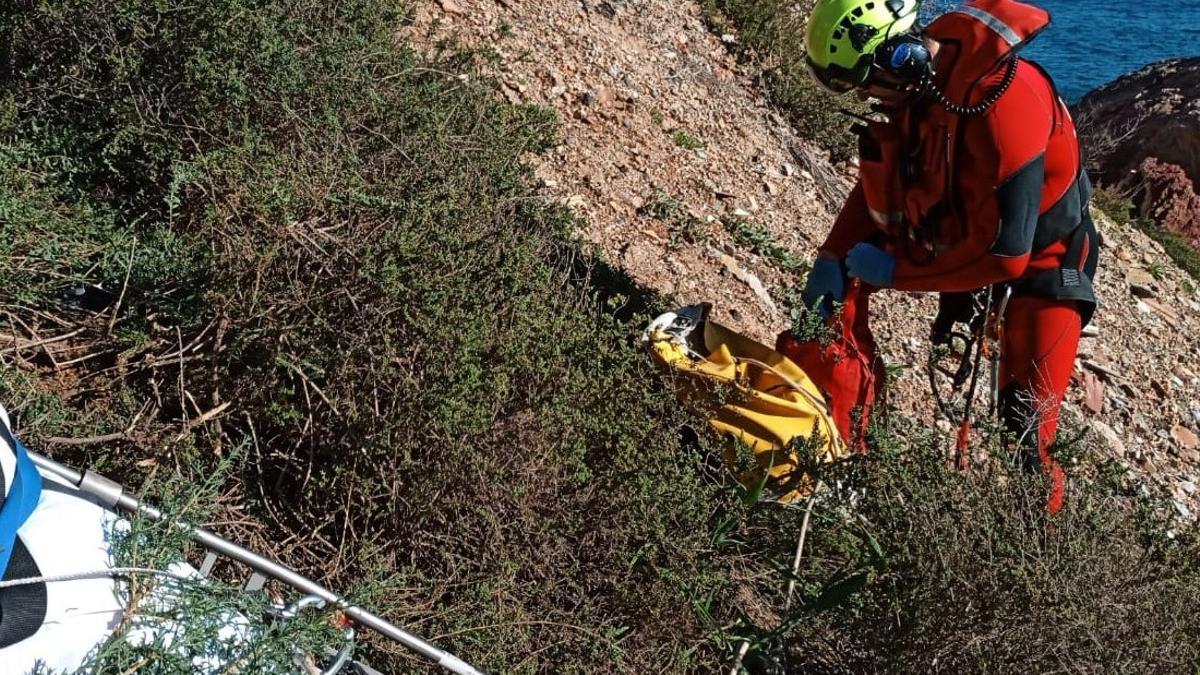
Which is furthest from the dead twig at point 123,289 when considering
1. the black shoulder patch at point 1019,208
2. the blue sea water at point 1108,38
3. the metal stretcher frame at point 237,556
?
the blue sea water at point 1108,38

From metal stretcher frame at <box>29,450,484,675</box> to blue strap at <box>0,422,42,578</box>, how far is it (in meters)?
0.16

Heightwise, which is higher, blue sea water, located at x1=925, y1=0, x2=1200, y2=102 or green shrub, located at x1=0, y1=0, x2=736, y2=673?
green shrub, located at x1=0, y1=0, x2=736, y2=673

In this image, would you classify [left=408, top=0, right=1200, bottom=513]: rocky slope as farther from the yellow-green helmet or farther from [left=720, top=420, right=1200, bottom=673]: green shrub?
[left=720, top=420, right=1200, bottom=673]: green shrub

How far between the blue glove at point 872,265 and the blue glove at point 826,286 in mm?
130

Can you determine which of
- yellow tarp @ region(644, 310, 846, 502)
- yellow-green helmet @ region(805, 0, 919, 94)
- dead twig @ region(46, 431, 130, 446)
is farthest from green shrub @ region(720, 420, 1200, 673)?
dead twig @ region(46, 431, 130, 446)

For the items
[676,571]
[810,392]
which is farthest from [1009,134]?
[676,571]

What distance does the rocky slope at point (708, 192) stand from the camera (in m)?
5.22

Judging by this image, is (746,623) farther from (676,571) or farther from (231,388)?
(231,388)

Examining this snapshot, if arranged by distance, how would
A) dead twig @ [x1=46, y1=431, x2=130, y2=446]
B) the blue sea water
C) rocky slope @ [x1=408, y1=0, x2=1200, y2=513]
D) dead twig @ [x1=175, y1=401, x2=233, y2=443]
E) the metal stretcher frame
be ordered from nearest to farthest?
the metal stretcher frame, dead twig @ [x1=46, y1=431, x2=130, y2=446], dead twig @ [x1=175, y1=401, x2=233, y2=443], rocky slope @ [x1=408, y1=0, x2=1200, y2=513], the blue sea water

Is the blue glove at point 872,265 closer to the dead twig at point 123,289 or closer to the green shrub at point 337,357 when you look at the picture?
the green shrub at point 337,357

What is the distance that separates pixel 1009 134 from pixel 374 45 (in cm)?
253

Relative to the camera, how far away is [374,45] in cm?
441

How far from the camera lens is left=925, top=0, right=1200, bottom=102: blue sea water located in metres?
21.4

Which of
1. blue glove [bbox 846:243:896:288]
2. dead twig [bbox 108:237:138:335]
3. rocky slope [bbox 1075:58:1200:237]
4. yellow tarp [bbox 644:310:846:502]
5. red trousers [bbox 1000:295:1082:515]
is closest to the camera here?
dead twig [bbox 108:237:138:335]
